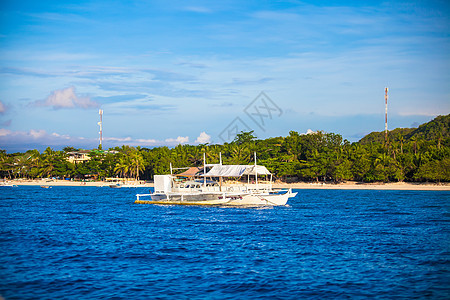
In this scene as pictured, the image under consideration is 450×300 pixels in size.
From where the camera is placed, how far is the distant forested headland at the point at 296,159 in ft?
375

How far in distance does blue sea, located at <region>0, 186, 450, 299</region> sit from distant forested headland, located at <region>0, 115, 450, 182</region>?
70514 mm

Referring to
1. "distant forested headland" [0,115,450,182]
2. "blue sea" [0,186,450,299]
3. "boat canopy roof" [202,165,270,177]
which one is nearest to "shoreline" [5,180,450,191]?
"distant forested headland" [0,115,450,182]

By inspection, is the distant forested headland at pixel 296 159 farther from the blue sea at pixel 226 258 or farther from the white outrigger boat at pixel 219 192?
the blue sea at pixel 226 258

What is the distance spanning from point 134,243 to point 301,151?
365 feet

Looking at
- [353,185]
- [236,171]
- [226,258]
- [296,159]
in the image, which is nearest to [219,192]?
[236,171]

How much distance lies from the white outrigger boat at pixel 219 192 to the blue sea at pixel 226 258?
473 inches

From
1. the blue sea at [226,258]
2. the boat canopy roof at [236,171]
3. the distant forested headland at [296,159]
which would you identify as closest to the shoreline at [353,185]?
the distant forested headland at [296,159]

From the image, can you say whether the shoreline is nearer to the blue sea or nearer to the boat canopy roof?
the boat canopy roof

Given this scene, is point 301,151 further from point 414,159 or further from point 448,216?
point 448,216

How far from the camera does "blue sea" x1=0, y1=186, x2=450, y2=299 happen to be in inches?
805

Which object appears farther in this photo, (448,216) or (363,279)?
(448,216)

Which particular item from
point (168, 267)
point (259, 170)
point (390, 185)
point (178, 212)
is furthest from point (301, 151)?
point (168, 267)

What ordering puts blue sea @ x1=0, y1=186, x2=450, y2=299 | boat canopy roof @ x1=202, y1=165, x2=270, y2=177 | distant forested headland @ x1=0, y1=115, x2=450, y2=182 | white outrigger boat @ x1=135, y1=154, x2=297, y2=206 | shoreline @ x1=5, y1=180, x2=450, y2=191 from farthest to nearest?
distant forested headland @ x1=0, y1=115, x2=450, y2=182 < shoreline @ x1=5, y1=180, x2=450, y2=191 < boat canopy roof @ x1=202, y1=165, x2=270, y2=177 < white outrigger boat @ x1=135, y1=154, x2=297, y2=206 < blue sea @ x1=0, y1=186, x2=450, y2=299

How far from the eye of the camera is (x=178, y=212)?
55594mm
